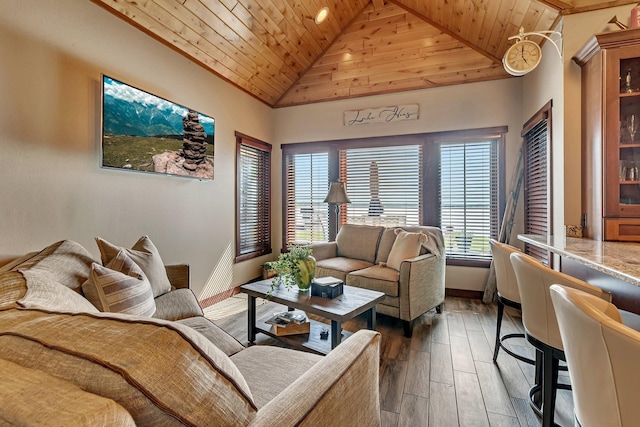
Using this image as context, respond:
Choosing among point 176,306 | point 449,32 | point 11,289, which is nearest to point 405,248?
point 176,306

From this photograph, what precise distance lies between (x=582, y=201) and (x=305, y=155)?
11.5ft

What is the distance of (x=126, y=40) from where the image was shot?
269cm

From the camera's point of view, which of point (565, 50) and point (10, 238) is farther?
point (565, 50)

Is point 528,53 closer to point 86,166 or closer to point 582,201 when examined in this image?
point 582,201

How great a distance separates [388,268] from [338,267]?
547mm

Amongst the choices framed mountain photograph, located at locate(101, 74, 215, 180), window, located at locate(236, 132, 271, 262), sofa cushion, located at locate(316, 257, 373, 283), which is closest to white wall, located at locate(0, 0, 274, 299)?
framed mountain photograph, located at locate(101, 74, 215, 180)

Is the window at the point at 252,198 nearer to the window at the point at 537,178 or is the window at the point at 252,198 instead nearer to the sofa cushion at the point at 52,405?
the window at the point at 537,178

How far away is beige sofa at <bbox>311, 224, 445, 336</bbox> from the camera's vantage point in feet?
9.44

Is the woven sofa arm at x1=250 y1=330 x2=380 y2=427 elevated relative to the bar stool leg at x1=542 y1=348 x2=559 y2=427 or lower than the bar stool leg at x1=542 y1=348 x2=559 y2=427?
elevated

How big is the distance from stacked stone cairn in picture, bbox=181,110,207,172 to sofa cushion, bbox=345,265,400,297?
6.73 feet

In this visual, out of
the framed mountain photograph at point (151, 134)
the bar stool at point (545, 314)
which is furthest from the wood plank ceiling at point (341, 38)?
the bar stool at point (545, 314)

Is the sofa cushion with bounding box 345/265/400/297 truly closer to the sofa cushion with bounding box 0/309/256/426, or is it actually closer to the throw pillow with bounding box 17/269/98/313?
the throw pillow with bounding box 17/269/98/313

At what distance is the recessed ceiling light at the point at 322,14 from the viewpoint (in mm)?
3795

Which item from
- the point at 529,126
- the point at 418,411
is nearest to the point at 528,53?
the point at 529,126
